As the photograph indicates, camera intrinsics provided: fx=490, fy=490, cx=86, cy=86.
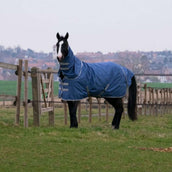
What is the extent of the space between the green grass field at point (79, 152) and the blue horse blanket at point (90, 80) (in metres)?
1.72

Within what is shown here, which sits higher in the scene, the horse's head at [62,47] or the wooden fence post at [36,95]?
the horse's head at [62,47]

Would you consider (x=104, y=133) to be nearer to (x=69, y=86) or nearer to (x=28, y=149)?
(x=69, y=86)

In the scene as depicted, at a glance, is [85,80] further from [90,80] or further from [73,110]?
[73,110]

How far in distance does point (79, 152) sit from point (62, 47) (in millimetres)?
4234

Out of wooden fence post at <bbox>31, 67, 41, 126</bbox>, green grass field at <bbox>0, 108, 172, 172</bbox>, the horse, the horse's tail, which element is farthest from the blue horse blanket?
green grass field at <bbox>0, 108, 172, 172</bbox>

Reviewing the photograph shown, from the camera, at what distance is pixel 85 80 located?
487 inches

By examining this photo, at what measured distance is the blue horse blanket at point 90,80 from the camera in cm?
1207

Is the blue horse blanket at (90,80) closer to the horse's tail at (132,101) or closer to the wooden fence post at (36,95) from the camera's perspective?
the horse's tail at (132,101)

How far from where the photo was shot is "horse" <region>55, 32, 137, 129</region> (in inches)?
472

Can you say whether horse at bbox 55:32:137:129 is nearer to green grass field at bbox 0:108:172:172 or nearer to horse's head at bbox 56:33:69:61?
horse's head at bbox 56:33:69:61

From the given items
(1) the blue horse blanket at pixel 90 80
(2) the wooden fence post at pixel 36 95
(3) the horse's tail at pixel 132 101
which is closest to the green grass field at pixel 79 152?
(1) the blue horse blanket at pixel 90 80

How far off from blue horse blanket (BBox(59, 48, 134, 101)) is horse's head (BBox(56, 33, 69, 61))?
0.48ft

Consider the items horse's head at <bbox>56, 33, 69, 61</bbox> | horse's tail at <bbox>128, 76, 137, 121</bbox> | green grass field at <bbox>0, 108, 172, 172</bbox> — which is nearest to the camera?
green grass field at <bbox>0, 108, 172, 172</bbox>

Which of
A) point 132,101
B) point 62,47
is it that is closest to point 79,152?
point 62,47
